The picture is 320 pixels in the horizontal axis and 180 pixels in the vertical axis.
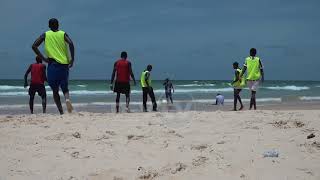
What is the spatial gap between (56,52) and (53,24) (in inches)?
17.5

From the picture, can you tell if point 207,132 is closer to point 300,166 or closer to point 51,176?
point 300,166

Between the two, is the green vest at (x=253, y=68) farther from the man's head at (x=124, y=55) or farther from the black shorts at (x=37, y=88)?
the black shorts at (x=37, y=88)

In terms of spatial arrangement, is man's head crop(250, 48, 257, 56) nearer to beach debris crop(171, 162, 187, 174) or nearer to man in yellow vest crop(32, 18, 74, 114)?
man in yellow vest crop(32, 18, 74, 114)

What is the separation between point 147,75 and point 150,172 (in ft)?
31.4

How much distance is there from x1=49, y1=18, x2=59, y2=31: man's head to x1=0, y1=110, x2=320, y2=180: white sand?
1815mm

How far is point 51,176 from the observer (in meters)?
4.00

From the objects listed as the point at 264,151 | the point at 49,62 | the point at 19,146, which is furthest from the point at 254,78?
the point at 19,146

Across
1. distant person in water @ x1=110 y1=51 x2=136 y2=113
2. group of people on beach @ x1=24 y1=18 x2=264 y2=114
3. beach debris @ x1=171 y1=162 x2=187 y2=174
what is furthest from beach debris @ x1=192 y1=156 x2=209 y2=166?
distant person in water @ x1=110 y1=51 x2=136 y2=113

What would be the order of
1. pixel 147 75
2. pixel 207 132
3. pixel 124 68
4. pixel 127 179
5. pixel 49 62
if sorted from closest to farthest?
1. pixel 127 179
2. pixel 207 132
3. pixel 49 62
4. pixel 124 68
5. pixel 147 75

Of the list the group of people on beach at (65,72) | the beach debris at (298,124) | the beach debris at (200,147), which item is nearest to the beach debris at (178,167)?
the beach debris at (200,147)

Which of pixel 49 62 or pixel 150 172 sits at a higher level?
pixel 49 62

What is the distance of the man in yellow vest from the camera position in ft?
23.6

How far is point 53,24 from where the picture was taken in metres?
7.21

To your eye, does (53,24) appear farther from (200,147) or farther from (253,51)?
(253,51)
